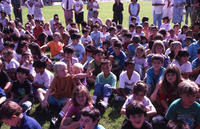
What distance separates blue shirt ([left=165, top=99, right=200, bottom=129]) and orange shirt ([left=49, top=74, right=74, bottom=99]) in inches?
76.3

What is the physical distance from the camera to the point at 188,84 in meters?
3.07

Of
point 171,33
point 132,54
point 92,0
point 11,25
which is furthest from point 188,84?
point 92,0

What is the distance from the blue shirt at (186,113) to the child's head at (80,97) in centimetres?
127

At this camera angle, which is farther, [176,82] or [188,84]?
[176,82]

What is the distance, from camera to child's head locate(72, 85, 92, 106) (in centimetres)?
352

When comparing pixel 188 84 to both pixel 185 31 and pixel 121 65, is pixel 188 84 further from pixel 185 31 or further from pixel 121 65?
pixel 185 31

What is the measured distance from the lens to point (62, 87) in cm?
434

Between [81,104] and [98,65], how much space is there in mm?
2020

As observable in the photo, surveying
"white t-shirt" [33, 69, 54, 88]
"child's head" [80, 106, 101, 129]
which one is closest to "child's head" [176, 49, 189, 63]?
"child's head" [80, 106, 101, 129]

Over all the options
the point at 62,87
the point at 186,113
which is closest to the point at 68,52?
the point at 62,87

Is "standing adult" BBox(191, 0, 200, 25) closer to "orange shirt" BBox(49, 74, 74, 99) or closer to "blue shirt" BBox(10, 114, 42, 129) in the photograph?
"orange shirt" BBox(49, 74, 74, 99)

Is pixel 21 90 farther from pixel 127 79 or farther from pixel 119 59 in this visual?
pixel 119 59

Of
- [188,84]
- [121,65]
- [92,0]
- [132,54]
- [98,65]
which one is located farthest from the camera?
[92,0]

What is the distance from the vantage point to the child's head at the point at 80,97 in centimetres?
352
